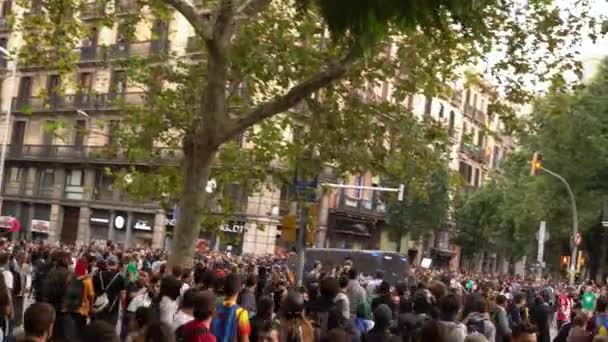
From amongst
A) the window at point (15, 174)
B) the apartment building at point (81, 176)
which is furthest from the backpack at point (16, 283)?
the window at point (15, 174)

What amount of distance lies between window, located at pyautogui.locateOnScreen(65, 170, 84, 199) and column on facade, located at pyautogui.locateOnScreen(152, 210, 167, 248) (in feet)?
17.2

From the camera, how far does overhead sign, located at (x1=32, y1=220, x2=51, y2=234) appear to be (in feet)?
156

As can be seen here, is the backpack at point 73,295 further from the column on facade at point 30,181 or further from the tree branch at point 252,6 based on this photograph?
the column on facade at point 30,181

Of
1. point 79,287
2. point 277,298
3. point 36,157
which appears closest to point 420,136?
point 277,298

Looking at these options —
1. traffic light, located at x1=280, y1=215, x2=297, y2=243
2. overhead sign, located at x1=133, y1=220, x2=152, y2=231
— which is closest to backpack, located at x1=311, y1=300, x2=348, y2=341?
traffic light, located at x1=280, y1=215, x2=297, y2=243

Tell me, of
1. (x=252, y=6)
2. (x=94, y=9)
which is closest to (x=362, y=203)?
(x=94, y=9)

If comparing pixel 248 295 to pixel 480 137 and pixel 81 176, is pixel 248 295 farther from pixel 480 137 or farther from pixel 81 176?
pixel 81 176

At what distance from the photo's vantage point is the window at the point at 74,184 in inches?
1850

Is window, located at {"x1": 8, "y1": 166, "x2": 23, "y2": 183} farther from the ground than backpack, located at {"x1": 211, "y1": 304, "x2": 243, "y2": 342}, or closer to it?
farther from the ground

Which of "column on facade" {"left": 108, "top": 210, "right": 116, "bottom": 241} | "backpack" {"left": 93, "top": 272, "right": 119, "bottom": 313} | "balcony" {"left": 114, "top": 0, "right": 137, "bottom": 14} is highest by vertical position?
"balcony" {"left": 114, "top": 0, "right": 137, "bottom": 14}

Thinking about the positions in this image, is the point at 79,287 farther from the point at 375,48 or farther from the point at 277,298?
the point at 375,48

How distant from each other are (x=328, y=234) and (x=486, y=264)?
27651 mm

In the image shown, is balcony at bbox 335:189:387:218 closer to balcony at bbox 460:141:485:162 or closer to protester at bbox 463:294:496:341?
balcony at bbox 460:141:485:162

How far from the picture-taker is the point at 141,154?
55.1 feet
